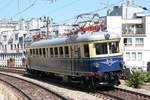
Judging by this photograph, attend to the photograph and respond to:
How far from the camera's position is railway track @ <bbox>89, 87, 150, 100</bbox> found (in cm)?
1926

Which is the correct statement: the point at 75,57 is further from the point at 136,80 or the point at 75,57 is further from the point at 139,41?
the point at 139,41

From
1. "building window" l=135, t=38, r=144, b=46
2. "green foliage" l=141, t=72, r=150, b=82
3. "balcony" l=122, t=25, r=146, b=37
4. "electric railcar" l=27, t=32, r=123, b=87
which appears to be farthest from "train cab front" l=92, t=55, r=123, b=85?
"building window" l=135, t=38, r=144, b=46

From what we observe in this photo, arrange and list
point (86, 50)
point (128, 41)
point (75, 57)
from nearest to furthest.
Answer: point (86, 50) → point (75, 57) → point (128, 41)

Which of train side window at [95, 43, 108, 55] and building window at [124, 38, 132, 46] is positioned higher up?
building window at [124, 38, 132, 46]

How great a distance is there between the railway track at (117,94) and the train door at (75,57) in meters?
1.76

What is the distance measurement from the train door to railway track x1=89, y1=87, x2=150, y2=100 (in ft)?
5.78

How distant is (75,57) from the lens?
78.3 feet

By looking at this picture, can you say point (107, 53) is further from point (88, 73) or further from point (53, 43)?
point (53, 43)

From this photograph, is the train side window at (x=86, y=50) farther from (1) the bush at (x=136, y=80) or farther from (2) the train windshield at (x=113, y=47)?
(1) the bush at (x=136, y=80)

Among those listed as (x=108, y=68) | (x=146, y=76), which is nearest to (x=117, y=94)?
(x=108, y=68)

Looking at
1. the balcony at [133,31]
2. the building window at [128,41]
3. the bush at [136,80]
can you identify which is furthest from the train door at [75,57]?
the balcony at [133,31]

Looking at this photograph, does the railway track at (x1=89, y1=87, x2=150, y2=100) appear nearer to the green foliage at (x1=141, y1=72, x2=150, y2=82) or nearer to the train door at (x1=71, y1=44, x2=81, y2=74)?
the train door at (x1=71, y1=44, x2=81, y2=74)

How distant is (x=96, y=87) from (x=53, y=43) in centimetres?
583

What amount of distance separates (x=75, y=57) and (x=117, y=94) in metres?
3.94
